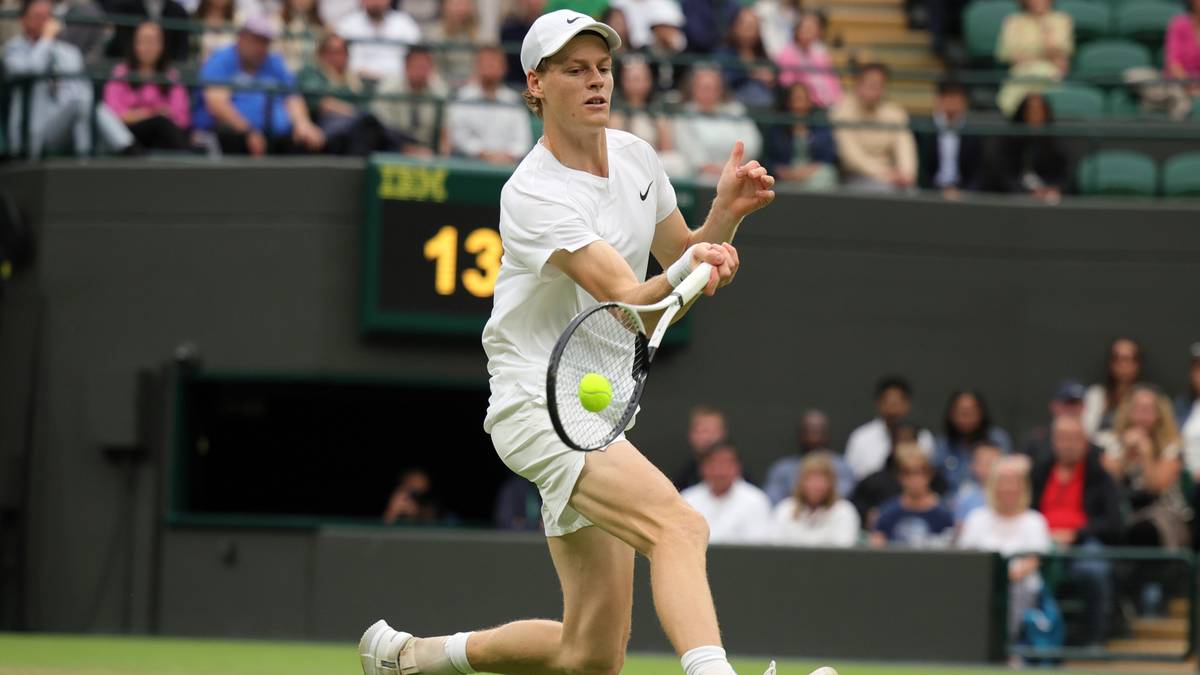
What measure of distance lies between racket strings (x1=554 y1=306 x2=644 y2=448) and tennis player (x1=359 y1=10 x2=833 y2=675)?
11 cm

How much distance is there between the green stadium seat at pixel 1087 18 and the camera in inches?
643

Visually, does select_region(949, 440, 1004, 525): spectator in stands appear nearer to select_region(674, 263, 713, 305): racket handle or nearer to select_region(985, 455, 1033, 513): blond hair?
select_region(985, 455, 1033, 513): blond hair

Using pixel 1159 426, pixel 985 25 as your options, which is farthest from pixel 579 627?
pixel 985 25

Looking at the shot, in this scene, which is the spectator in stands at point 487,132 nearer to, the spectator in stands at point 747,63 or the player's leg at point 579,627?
the spectator in stands at point 747,63

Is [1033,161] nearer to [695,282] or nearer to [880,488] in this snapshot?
[880,488]

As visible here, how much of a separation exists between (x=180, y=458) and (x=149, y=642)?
170cm

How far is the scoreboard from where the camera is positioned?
42.1 feet

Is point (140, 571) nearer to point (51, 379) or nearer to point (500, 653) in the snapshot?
point (51, 379)

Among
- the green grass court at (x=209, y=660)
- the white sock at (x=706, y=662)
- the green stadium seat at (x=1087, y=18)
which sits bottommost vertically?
the green grass court at (x=209, y=660)

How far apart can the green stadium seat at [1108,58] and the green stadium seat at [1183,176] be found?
1.69 meters

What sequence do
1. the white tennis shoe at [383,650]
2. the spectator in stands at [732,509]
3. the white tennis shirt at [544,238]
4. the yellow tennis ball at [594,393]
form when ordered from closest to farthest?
1. the yellow tennis ball at [594,393]
2. the white tennis shirt at [544,238]
3. the white tennis shoe at [383,650]
4. the spectator in stands at [732,509]

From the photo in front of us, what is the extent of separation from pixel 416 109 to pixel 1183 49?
5922 mm

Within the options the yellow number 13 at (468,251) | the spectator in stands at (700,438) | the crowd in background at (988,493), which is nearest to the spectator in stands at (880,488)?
the crowd in background at (988,493)

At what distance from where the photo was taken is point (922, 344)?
14.0 meters
